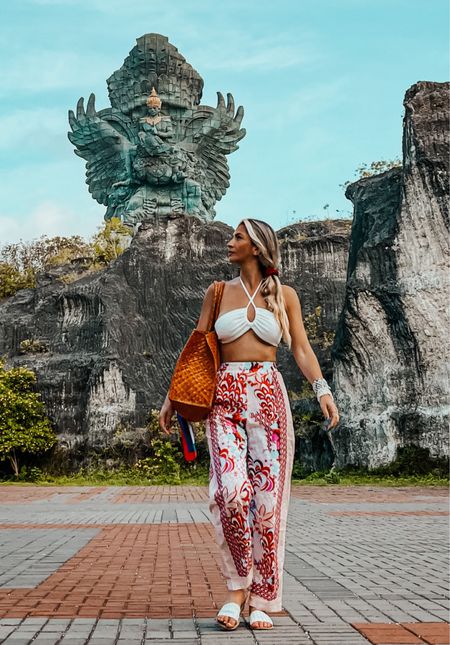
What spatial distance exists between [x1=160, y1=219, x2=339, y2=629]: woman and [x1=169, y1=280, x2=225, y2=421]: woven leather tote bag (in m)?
0.06

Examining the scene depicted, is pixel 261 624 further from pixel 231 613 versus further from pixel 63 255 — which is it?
pixel 63 255

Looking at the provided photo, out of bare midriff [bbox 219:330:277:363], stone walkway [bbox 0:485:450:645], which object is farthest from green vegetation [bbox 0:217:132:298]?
bare midriff [bbox 219:330:277:363]

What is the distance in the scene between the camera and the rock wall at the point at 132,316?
2925 cm

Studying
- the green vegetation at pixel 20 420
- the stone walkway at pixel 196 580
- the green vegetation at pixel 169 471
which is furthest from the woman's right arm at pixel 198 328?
the green vegetation at pixel 20 420

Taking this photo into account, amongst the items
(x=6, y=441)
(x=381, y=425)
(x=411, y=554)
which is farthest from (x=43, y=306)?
(x=411, y=554)

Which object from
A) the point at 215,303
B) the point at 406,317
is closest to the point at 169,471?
the point at 406,317

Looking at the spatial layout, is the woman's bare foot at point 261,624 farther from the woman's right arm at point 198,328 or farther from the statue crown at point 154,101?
the statue crown at point 154,101

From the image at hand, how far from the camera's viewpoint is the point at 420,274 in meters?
21.7

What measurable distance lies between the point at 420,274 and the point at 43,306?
629 inches

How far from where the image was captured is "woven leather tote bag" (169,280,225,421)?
4.72 meters

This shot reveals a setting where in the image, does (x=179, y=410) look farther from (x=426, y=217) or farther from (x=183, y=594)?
(x=426, y=217)

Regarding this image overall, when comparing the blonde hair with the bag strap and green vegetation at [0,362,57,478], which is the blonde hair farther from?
green vegetation at [0,362,57,478]

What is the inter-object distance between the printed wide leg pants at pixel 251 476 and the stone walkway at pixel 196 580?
0.91 ft

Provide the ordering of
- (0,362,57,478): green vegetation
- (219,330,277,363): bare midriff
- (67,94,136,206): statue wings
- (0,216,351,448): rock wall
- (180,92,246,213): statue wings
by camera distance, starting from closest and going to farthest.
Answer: (219,330,277,363): bare midriff → (0,362,57,478): green vegetation → (0,216,351,448): rock wall → (67,94,136,206): statue wings → (180,92,246,213): statue wings
